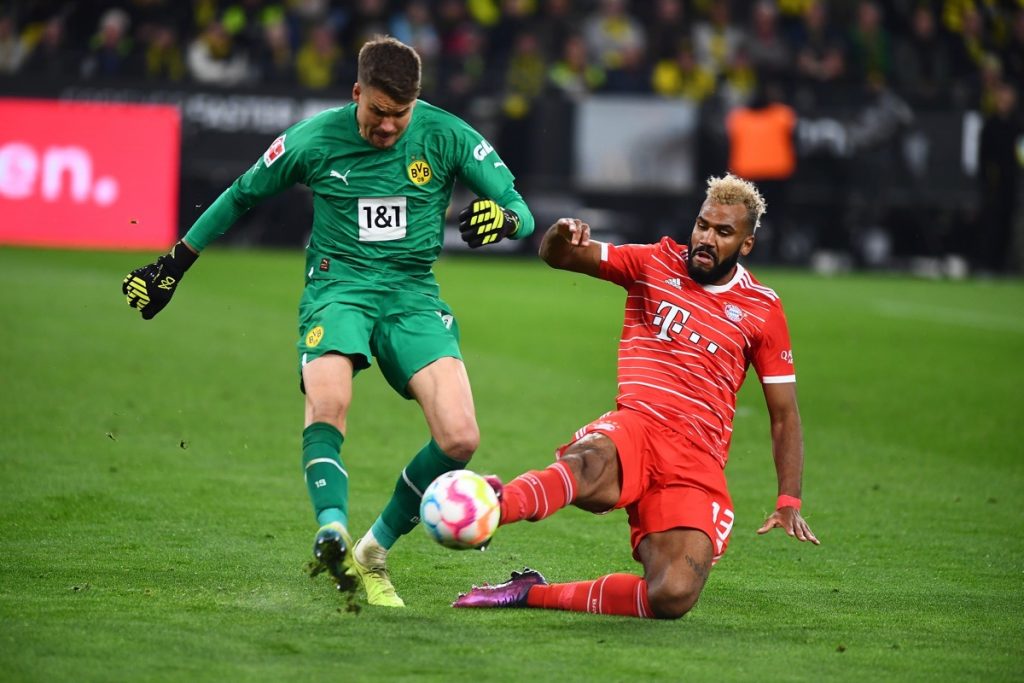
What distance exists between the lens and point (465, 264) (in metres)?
21.8

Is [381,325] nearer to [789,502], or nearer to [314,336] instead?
[314,336]

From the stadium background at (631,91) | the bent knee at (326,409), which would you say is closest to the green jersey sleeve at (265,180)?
the bent knee at (326,409)

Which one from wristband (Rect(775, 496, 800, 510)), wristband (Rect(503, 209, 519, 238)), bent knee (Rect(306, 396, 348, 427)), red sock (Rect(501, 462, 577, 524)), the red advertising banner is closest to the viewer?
red sock (Rect(501, 462, 577, 524))

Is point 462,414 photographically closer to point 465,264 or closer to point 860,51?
point 465,264

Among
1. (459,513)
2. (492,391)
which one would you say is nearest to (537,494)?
(459,513)

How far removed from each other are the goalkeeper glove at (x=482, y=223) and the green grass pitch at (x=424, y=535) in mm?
1421

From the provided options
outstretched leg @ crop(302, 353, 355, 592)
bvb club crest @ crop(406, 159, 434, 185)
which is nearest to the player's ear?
bvb club crest @ crop(406, 159, 434, 185)

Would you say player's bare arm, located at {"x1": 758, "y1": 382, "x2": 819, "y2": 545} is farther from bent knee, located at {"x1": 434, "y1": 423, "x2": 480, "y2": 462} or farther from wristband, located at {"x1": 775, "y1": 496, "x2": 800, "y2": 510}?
bent knee, located at {"x1": 434, "y1": 423, "x2": 480, "y2": 462}

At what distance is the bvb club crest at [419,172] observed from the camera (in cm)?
627

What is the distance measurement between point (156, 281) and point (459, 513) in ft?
5.85

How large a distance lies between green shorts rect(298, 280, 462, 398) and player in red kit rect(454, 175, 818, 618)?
1.80 feet

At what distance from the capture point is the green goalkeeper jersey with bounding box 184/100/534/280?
6.21 metres

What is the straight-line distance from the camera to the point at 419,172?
6.27m

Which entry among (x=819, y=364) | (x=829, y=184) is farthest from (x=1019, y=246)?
(x=819, y=364)
